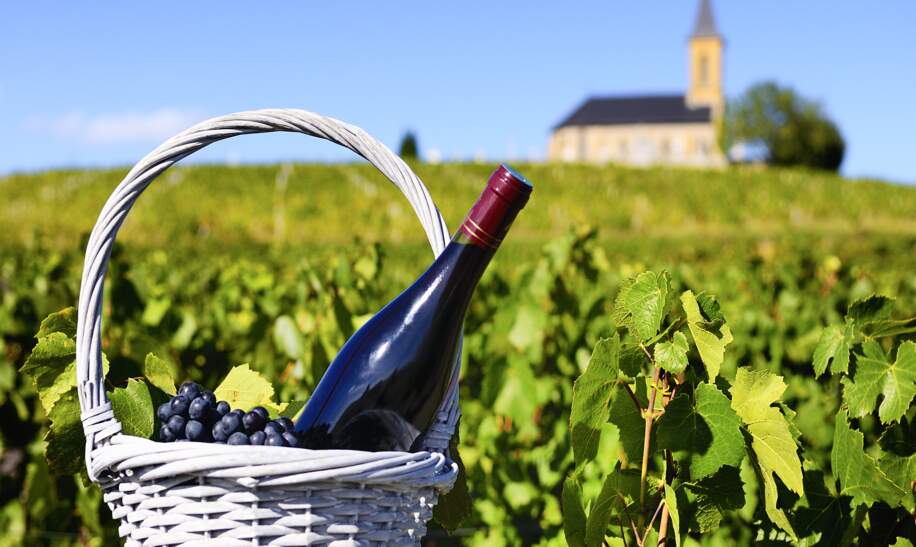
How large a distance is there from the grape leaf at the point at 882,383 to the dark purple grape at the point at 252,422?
2.83 ft

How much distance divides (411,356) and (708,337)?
1.49 ft

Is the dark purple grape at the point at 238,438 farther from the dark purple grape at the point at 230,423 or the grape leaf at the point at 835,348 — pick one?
the grape leaf at the point at 835,348

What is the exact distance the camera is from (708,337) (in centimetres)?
120

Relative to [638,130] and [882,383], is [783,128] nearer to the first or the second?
[638,130]

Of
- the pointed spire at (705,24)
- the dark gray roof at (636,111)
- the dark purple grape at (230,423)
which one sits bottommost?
the dark purple grape at (230,423)

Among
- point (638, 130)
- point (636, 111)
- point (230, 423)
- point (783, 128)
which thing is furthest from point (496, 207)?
point (636, 111)

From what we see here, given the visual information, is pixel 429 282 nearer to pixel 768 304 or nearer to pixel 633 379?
pixel 633 379

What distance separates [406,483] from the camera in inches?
45.9

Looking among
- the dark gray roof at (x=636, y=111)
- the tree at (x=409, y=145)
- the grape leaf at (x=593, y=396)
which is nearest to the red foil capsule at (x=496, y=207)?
the grape leaf at (x=593, y=396)

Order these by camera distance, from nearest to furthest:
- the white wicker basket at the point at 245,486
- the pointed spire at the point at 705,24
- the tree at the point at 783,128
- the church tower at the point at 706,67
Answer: the white wicker basket at the point at 245,486 → the tree at the point at 783,128 → the church tower at the point at 706,67 → the pointed spire at the point at 705,24

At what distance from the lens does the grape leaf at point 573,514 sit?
1350 mm

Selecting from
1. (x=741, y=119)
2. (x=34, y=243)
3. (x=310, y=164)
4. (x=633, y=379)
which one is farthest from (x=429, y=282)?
(x=741, y=119)

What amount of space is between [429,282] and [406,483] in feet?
1.23

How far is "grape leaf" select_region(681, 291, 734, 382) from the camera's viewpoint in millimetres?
1196
